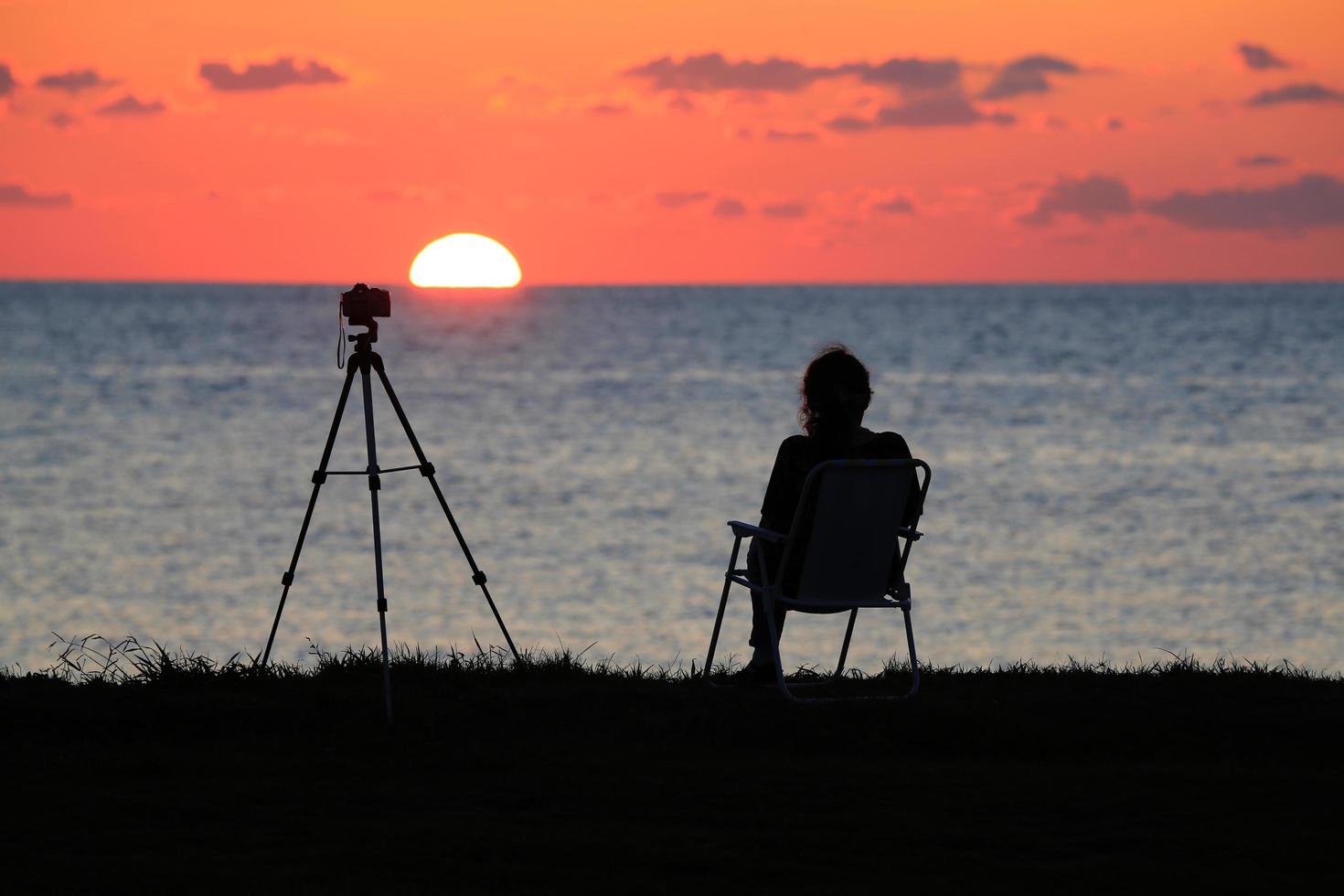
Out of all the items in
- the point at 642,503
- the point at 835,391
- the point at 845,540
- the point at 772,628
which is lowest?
the point at 642,503

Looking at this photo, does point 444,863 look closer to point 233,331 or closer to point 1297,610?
point 1297,610

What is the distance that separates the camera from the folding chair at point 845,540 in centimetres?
661

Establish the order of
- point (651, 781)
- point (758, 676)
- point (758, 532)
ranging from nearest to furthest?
point (651, 781)
point (758, 532)
point (758, 676)

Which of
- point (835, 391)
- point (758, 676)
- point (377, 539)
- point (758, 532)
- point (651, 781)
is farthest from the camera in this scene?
point (758, 676)

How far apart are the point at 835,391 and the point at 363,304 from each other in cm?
187

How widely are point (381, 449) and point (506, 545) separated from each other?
1217cm

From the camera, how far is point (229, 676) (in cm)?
693

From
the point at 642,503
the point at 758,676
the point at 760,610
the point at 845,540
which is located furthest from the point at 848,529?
the point at 642,503

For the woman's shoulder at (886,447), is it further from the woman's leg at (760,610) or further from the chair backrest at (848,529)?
the woman's leg at (760,610)

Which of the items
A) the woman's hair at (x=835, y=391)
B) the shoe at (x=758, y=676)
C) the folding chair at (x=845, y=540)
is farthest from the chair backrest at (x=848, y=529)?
the shoe at (x=758, y=676)

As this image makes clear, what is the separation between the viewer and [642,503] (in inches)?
997

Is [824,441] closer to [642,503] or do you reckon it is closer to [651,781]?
[651,781]

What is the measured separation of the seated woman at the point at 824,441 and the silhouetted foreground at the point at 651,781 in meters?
0.67

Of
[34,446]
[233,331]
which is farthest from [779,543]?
[233,331]
